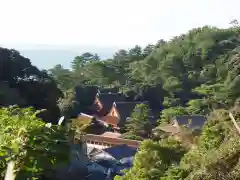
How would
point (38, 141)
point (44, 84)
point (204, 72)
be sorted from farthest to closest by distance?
point (204, 72) < point (44, 84) < point (38, 141)

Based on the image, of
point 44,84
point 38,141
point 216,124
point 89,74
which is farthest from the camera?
point 89,74

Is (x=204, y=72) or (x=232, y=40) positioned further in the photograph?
(x=232, y=40)

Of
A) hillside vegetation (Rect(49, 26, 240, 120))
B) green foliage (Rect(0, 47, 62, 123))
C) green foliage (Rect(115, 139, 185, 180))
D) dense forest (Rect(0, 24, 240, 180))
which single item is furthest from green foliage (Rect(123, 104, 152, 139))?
green foliage (Rect(115, 139, 185, 180))

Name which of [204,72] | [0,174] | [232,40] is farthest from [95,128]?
[0,174]

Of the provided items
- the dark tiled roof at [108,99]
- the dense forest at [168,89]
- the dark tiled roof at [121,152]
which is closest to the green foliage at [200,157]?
the dense forest at [168,89]

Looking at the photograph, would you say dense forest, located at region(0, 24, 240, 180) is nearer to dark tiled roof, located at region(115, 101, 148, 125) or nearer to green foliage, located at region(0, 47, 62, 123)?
green foliage, located at region(0, 47, 62, 123)

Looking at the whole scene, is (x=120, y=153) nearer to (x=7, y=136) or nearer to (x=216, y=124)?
(x=216, y=124)

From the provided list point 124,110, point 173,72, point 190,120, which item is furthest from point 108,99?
point 190,120
